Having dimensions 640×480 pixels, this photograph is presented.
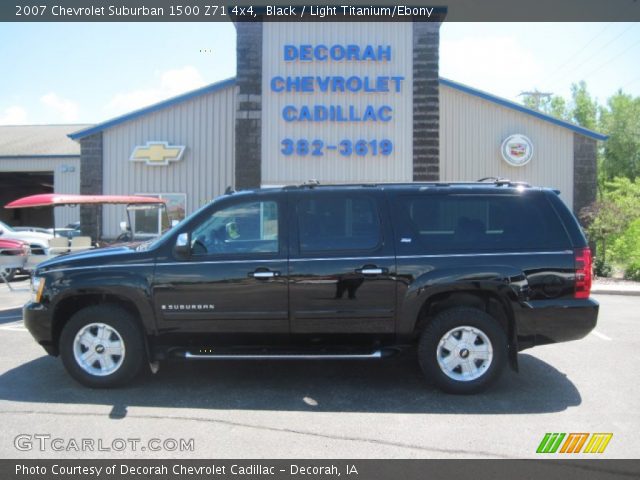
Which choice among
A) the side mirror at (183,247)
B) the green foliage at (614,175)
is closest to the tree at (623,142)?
the green foliage at (614,175)

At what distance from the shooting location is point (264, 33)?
14.7m

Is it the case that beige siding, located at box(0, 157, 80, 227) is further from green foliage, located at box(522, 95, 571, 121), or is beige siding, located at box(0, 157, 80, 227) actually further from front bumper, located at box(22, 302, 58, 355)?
green foliage, located at box(522, 95, 571, 121)

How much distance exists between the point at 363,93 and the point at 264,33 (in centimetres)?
300

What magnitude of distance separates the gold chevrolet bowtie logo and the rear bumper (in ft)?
43.6

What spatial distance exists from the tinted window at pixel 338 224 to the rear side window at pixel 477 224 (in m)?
0.26

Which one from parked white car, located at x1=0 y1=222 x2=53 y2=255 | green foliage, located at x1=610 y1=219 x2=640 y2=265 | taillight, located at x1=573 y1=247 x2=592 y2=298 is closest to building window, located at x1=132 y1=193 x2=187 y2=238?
parked white car, located at x1=0 y1=222 x2=53 y2=255

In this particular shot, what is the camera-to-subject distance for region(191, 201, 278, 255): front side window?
5258 millimetres

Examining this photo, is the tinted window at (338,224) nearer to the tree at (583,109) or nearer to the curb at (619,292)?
the curb at (619,292)

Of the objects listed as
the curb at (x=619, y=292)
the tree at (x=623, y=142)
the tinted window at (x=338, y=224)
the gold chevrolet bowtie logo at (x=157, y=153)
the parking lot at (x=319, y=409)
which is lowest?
the parking lot at (x=319, y=409)

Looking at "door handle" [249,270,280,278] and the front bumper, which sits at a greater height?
"door handle" [249,270,280,278]

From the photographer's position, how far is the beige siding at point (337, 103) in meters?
14.7

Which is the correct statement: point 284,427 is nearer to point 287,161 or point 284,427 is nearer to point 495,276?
point 495,276
